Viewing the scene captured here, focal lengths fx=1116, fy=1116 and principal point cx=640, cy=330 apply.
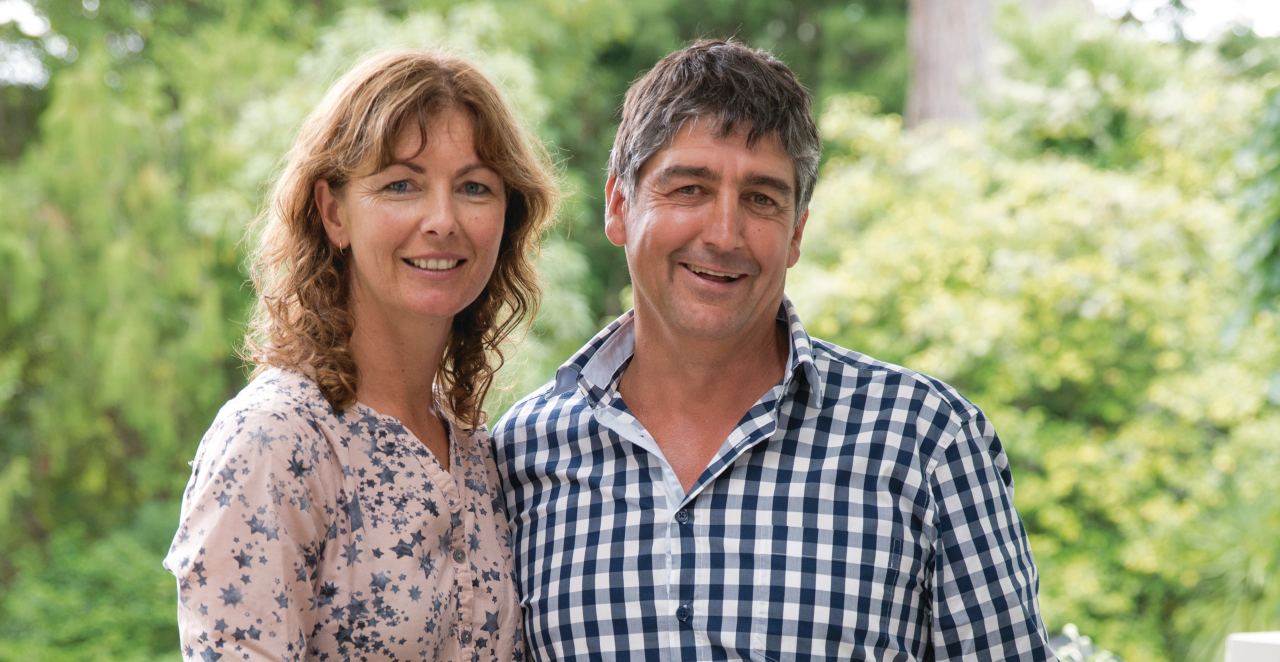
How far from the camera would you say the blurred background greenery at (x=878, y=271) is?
5539 millimetres

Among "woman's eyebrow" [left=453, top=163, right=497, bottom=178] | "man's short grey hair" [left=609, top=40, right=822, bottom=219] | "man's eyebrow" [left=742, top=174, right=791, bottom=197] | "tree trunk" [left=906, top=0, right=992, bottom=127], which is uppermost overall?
"tree trunk" [left=906, top=0, right=992, bottom=127]

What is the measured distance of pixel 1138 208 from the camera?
220 inches

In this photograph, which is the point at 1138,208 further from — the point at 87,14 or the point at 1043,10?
the point at 87,14

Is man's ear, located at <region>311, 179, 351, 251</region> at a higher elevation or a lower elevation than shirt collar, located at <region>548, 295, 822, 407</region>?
higher

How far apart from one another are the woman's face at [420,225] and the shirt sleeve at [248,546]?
0.30 metres

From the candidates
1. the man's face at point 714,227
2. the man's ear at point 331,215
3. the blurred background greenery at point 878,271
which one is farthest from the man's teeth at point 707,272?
the blurred background greenery at point 878,271

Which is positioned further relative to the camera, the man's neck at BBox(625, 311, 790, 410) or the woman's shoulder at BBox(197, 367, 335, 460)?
the man's neck at BBox(625, 311, 790, 410)

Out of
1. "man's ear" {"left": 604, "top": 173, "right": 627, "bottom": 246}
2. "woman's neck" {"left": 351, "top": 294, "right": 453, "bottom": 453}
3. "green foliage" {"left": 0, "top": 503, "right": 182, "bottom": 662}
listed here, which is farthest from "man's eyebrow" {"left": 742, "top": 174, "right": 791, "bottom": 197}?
"green foliage" {"left": 0, "top": 503, "right": 182, "bottom": 662}

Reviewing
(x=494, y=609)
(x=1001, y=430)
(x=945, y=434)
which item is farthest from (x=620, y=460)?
(x=1001, y=430)

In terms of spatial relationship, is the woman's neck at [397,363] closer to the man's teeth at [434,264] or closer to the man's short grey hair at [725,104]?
the man's teeth at [434,264]

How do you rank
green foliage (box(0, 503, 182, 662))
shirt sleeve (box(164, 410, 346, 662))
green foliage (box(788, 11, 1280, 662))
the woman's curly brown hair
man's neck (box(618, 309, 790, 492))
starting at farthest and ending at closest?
green foliage (box(0, 503, 182, 662))
green foliage (box(788, 11, 1280, 662))
man's neck (box(618, 309, 790, 492))
the woman's curly brown hair
shirt sleeve (box(164, 410, 346, 662))

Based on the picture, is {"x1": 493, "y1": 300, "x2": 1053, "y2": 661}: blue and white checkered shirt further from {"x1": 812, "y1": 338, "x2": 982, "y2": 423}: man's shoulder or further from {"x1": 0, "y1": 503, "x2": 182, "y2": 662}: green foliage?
{"x1": 0, "y1": 503, "x2": 182, "y2": 662}: green foliage

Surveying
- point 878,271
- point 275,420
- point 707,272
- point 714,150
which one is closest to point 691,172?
point 714,150

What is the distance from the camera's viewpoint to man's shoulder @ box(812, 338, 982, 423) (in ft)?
5.85
